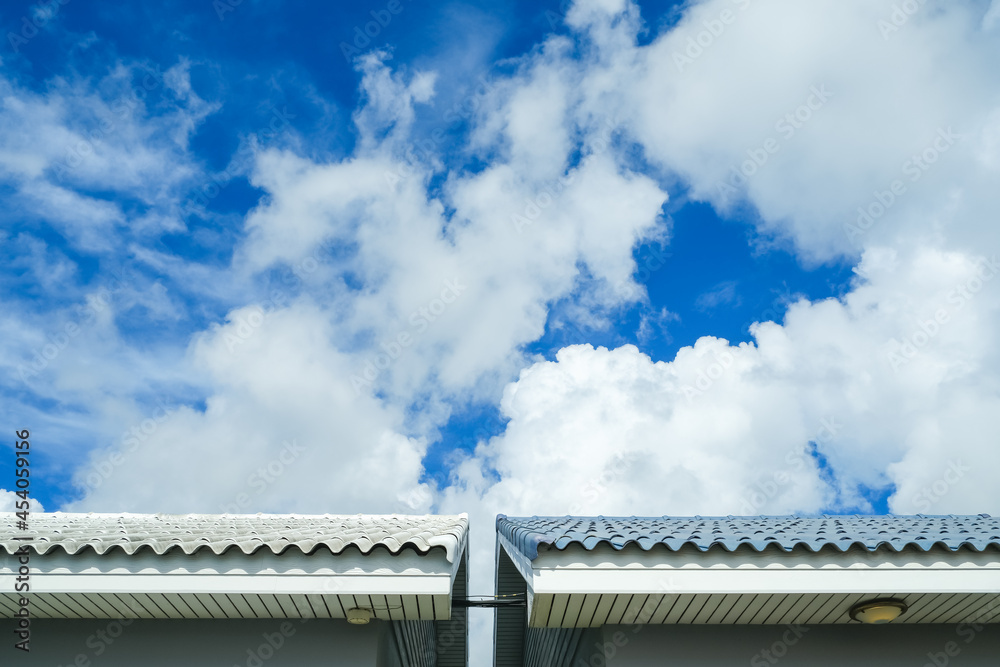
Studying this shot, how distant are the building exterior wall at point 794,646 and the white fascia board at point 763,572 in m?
0.84

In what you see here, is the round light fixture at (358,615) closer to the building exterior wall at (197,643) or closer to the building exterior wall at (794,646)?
the building exterior wall at (197,643)

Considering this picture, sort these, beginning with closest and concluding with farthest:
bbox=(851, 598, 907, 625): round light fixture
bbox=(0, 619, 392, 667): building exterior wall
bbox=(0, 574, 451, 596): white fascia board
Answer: bbox=(0, 574, 451, 596): white fascia board
bbox=(851, 598, 907, 625): round light fixture
bbox=(0, 619, 392, 667): building exterior wall

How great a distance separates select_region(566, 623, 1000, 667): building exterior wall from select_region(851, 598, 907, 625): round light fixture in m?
0.48

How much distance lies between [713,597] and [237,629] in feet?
10.9

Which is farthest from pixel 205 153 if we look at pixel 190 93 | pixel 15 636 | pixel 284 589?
pixel 284 589

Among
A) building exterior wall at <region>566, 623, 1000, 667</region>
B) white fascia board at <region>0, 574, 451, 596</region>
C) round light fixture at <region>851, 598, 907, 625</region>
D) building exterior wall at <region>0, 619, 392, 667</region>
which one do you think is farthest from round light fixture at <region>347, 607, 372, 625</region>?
round light fixture at <region>851, 598, 907, 625</region>

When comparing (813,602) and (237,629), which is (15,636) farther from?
(813,602)

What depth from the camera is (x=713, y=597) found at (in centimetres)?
397

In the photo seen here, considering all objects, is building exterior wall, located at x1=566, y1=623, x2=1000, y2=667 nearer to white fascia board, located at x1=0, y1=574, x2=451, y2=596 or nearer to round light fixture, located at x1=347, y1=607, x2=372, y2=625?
white fascia board, located at x1=0, y1=574, x2=451, y2=596

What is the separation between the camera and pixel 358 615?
4.10 meters

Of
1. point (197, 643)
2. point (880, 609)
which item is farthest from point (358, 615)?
point (880, 609)

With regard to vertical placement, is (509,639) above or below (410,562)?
above

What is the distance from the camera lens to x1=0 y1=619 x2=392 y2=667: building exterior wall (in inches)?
169

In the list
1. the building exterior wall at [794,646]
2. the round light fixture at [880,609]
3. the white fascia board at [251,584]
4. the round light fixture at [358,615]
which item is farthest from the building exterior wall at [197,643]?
the round light fixture at [880,609]
